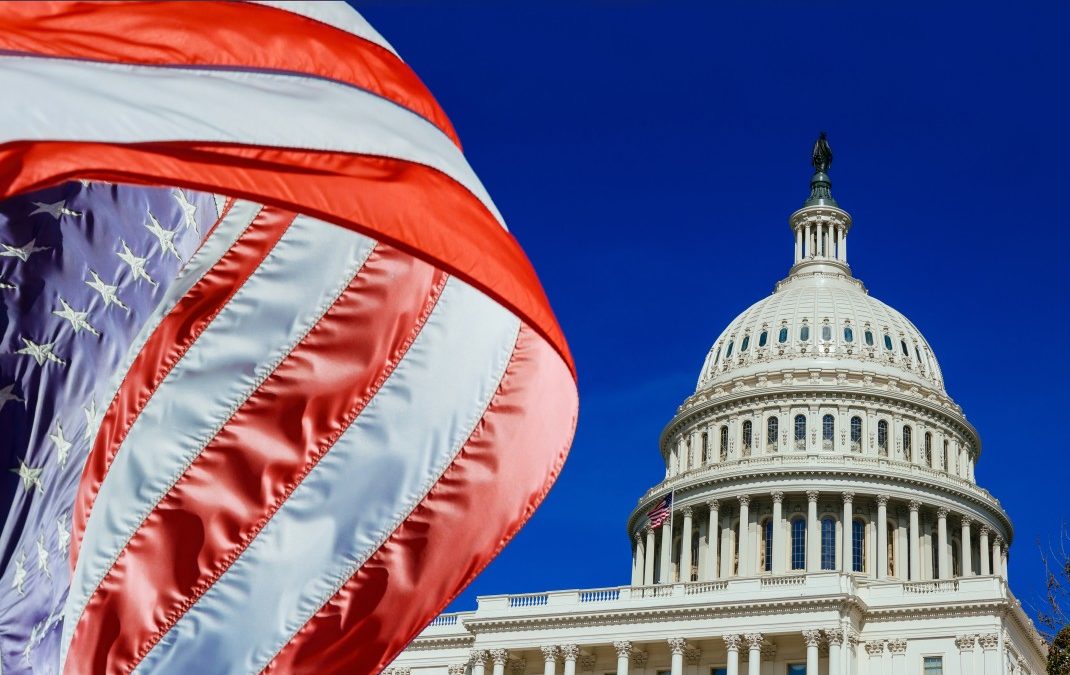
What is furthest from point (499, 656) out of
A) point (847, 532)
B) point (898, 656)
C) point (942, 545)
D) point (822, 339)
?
point (822, 339)

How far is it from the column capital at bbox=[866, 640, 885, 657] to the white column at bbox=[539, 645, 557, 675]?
1428 centimetres

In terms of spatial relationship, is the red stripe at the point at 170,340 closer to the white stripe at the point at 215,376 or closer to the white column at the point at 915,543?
the white stripe at the point at 215,376

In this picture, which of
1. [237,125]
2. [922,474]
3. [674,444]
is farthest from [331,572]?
[674,444]

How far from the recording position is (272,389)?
12.8m

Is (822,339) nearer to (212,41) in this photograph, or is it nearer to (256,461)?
(256,461)

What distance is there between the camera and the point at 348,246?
13.1 m

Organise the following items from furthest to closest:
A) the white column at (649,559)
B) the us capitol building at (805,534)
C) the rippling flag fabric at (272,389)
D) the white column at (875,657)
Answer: the white column at (649,559), the us capitol building at (805,534), the white column at (875,657), the rippling flag fabric at (272,389)

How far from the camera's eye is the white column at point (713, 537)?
10350cm

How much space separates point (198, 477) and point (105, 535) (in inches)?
29.5

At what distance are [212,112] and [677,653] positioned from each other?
7341 centimetres

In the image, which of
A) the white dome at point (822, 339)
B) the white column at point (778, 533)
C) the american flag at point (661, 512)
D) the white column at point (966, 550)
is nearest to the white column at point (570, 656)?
the white column at point (778, 533)

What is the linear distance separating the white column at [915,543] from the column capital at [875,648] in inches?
822

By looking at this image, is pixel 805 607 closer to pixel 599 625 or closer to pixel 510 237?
pixel 599 625

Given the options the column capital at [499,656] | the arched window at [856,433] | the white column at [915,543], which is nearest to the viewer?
the column capital at [499,656]
